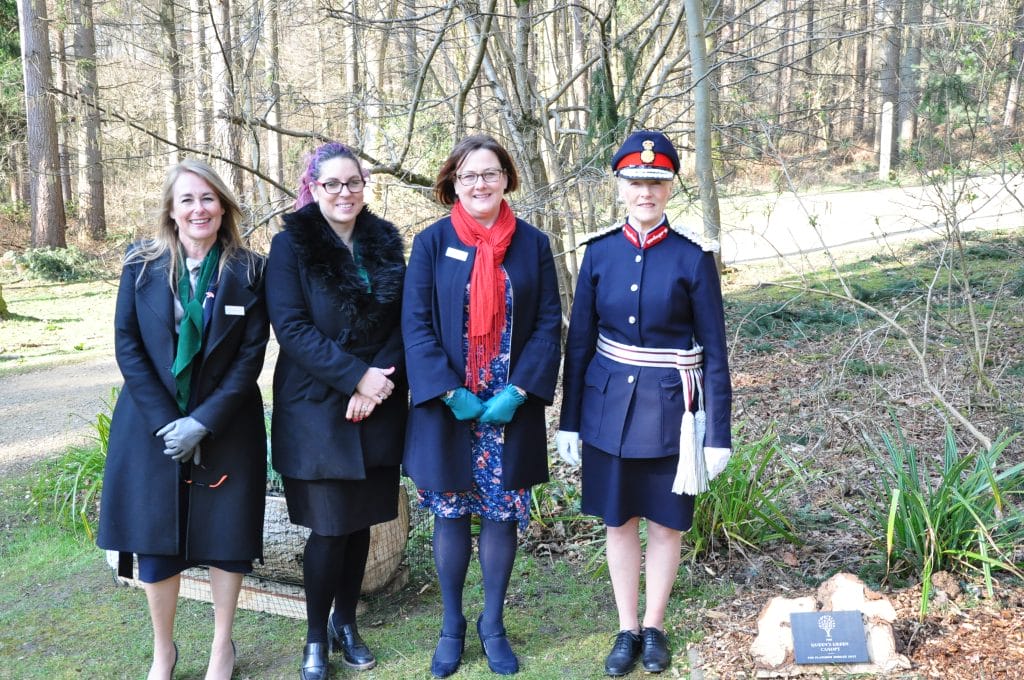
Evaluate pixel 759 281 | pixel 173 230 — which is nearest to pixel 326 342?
pixel 173 230

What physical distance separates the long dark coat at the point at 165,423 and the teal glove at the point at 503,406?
2.73 ft

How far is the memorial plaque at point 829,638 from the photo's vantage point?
9.88 ft

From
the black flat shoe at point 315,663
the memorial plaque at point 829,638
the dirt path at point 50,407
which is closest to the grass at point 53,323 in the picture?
the dirt path at point 50,407

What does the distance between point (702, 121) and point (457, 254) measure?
2.27 m

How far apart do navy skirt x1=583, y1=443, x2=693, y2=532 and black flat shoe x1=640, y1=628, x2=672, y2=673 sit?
1.48ft

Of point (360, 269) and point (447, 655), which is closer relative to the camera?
point (360, 269)

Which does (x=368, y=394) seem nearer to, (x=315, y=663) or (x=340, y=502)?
(x=340, y=502)

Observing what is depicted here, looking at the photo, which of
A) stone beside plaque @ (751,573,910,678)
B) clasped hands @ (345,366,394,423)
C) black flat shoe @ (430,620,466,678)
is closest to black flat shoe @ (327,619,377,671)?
black flat shoe @ (430,620,466,678)

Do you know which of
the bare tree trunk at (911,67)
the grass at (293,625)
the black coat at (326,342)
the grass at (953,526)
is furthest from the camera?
the bare tree trunk at (911,67)

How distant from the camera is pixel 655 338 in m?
3.14

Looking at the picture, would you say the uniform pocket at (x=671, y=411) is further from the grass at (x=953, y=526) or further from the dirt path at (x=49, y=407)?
the dirt path at (x=49, y=407)

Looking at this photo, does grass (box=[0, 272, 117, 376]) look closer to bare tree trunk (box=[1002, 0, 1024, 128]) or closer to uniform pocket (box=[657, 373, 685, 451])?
uniform pocket (box=[657, 373, 685, 451])

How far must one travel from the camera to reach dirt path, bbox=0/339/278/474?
664cm

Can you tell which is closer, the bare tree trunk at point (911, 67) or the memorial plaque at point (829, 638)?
the memorial plaque at point (829, 638)
